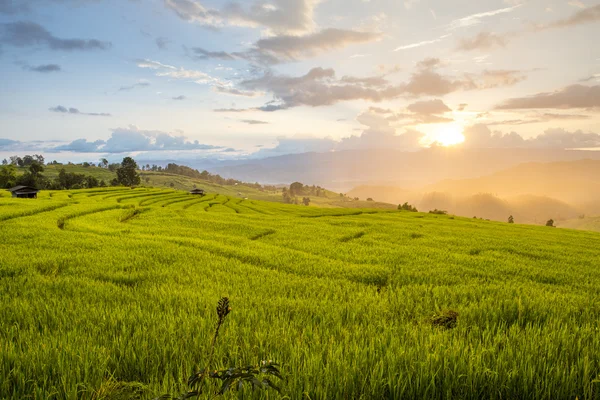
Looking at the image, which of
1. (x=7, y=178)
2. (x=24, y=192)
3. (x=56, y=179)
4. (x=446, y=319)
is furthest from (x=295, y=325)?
(x=56, y=179)

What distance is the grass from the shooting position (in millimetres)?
3105

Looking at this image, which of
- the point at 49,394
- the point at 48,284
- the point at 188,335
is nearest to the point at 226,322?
the point at 188,335

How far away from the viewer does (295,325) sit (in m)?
5.30

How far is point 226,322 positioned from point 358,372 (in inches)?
107

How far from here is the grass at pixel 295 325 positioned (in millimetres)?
3105

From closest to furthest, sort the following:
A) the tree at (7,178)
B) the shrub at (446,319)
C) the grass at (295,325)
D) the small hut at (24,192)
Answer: the grass at (295,325) → the shrub at (446,319) → the small hut at (24,192) → the tree at (7,178)

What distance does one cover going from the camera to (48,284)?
8086 mm

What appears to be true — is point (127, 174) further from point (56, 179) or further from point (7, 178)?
point (7, 178)

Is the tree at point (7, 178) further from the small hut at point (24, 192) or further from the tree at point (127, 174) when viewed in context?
the small hut at point (24, 192)

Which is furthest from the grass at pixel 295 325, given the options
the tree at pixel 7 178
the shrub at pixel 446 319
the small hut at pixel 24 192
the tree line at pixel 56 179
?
the tree line at pixel 56 179

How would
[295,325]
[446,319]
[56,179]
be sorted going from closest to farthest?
[295,325] < [446,319] < [56,179]

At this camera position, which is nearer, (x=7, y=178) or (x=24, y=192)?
(x=24, y=192)

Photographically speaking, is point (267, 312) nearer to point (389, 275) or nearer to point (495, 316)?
point (495, 316)

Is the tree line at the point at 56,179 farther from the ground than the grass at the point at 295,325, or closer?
farther from the ground
